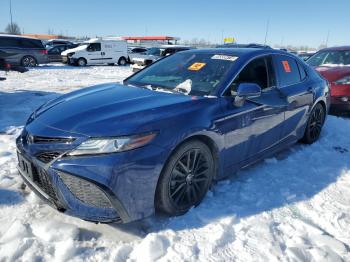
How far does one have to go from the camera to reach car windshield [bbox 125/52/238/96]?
3.37 meters

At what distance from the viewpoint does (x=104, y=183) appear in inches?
93.2

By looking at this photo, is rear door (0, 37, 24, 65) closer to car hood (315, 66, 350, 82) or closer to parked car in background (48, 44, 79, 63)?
parked car in background (48, 44, 79, 63)

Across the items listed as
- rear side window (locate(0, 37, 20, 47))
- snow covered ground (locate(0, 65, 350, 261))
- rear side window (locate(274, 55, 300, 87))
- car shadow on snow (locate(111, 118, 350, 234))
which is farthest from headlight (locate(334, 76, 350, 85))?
rear side window (locate(0, 37, 20, 47))

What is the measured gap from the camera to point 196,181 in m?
3.09

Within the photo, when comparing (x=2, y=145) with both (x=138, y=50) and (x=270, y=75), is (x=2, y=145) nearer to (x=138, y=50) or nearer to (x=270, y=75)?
(x=270, y=75)

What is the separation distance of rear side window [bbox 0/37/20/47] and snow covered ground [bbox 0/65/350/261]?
1500cm

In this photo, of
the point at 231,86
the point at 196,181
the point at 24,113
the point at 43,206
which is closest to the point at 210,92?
the point at 231,86

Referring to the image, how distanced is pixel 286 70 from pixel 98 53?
1945 cm

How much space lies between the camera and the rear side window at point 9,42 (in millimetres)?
16609

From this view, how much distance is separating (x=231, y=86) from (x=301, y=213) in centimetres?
145

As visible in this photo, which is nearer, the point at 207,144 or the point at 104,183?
the point at 104,183

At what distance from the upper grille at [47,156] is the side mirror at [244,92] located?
177 cm

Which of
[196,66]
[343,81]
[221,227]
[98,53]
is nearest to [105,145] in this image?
[221,227]

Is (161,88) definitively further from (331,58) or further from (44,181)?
(331,58)
